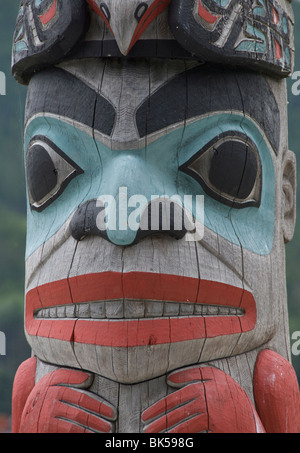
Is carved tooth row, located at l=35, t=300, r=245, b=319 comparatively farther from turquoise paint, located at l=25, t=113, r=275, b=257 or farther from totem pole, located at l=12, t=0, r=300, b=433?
turquoise paint, located at l=25, t=113, r=275, b=257

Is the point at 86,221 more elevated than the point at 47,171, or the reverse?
the point at 47,171

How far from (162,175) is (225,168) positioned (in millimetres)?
253

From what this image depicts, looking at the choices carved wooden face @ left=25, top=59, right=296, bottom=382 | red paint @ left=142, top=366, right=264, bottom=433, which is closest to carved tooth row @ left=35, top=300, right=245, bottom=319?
carved wooden face @ left=25, top=59, right=296, bottom=382

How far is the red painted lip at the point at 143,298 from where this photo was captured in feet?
8.43

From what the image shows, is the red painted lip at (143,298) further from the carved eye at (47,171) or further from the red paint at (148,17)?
the red paint at (148,17)

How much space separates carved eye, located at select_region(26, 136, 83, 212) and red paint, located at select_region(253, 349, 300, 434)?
107cm

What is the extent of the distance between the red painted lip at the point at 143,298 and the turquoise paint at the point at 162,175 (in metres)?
0.25

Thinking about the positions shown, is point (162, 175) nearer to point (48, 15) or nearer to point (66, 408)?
point (48, 15)

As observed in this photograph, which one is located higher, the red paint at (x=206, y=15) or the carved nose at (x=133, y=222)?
the red paint at (x=206, y=15)

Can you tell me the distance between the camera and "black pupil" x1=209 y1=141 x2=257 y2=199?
279cm

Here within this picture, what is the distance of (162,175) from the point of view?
2760mm

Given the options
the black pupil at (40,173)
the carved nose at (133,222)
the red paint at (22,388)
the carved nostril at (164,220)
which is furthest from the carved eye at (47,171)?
the red paint at (22,388)

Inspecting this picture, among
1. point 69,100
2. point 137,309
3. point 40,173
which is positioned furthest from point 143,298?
point 69,100

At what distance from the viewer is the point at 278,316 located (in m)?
2.93
